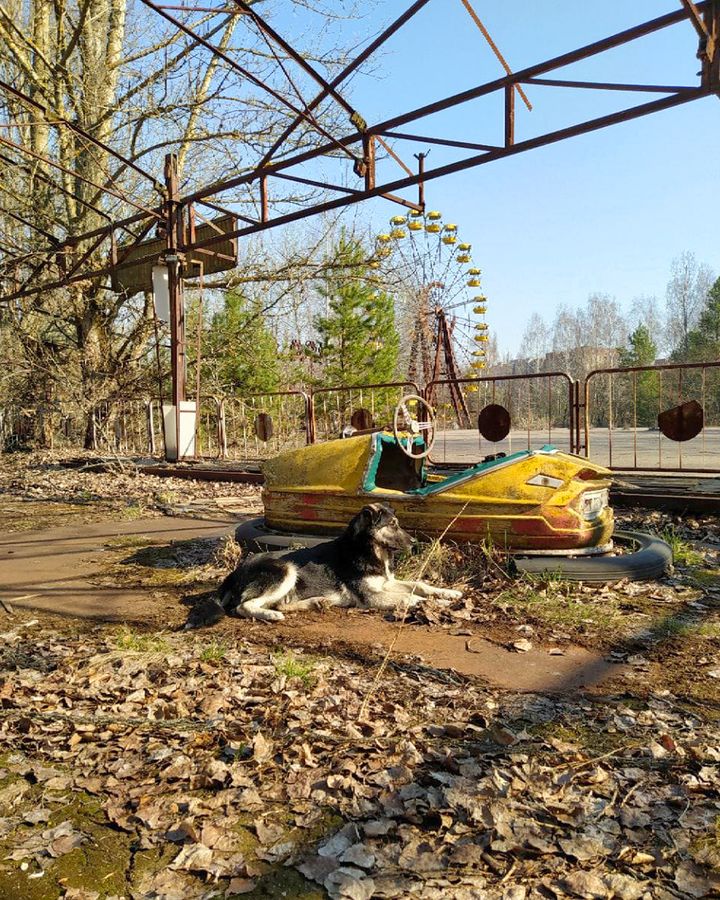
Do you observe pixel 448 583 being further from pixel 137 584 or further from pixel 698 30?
pixel 698 30

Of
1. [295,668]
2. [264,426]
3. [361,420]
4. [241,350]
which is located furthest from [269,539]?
[241,350]

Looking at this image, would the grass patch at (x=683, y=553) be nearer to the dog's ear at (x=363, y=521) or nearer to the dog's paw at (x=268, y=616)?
the dog's ear at (x=363, y=521)

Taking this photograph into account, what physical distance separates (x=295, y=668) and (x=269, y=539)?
2.49m

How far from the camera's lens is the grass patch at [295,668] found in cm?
342

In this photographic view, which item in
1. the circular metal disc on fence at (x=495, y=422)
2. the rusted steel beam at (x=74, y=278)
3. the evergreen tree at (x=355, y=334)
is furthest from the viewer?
the evergreen tree at (x=355, y=334)

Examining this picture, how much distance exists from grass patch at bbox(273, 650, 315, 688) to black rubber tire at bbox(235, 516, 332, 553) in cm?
195

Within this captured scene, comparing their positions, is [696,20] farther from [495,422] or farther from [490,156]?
[495,422]

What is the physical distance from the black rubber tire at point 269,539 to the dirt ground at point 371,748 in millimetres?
982

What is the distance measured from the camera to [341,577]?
485cm

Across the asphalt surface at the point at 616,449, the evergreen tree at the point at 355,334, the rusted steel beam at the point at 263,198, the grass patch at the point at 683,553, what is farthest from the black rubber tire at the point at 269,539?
the evergreen tree at the point at 355,334

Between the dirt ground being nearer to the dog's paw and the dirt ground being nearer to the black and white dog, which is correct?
the dog's paw

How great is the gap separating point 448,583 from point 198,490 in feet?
21.6

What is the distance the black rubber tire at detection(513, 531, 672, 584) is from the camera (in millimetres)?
4938

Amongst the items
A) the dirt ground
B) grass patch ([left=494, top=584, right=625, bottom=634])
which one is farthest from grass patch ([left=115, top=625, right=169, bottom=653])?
grass patch ([left=494, top=584, right=625, bottom=634])
